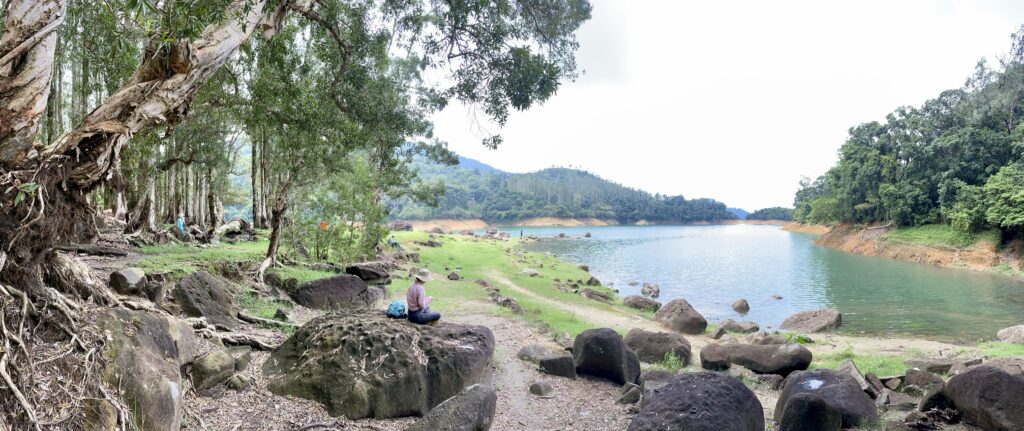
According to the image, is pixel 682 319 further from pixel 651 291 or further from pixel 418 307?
pixel 418 307

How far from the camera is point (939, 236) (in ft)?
127

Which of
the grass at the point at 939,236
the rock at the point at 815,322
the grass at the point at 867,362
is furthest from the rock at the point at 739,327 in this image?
the grass at the point at 939,236

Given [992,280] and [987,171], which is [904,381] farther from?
[987,171]

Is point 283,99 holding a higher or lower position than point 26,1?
higher

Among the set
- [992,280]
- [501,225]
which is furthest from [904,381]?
[501,225]

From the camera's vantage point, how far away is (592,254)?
163ft

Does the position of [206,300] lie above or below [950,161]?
below

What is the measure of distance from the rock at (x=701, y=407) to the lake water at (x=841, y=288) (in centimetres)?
1551

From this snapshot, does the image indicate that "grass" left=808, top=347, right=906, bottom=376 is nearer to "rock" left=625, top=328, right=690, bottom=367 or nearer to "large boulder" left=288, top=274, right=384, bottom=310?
"rock" left=625, top=328, right=690, bottom=367

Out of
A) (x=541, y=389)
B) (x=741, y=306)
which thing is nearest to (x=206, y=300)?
(x=541, y=389)

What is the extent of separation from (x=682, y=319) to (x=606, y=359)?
9526 mm

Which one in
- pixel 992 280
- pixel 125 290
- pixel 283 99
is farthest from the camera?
pixel 992 280

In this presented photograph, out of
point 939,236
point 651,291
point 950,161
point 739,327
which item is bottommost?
point 651,291

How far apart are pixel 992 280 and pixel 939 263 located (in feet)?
28.4
